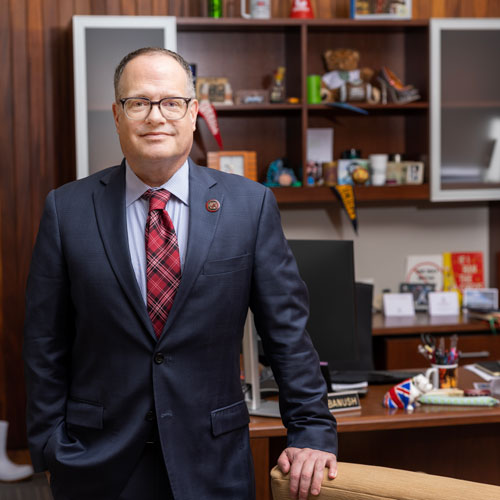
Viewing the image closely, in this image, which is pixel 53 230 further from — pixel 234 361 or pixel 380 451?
pixel 380 451

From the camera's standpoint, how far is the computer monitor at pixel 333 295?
6.59 ft

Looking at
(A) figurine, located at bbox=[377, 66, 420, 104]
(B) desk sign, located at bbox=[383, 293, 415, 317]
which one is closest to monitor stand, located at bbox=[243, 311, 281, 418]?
(B) desk sign, located at bbox=[383, 293, 415, 317]

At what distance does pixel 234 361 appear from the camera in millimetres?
1385

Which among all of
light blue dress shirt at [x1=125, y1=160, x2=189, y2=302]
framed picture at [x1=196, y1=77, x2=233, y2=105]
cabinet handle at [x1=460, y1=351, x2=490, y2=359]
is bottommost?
cabinet handle at [x1=460, y1=351, x2=490, y2=359]

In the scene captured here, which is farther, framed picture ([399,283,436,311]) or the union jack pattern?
framed picture ([399,283,436,311])

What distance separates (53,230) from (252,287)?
0.39m

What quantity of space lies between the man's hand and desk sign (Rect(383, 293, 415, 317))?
2.29m

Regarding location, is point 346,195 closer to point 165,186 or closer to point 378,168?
point 378,168

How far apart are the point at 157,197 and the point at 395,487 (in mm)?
666

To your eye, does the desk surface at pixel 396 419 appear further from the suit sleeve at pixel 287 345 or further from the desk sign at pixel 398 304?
the desk sign at pixel 398 304

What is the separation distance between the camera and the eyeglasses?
130cm

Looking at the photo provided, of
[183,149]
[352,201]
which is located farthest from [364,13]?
[183,149]

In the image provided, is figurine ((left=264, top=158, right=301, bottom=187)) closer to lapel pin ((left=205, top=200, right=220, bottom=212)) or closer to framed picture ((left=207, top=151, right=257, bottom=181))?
framed picture ((left=207, top=151, right=257, bottom=181))

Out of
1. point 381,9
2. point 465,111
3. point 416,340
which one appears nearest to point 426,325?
point 416,340
